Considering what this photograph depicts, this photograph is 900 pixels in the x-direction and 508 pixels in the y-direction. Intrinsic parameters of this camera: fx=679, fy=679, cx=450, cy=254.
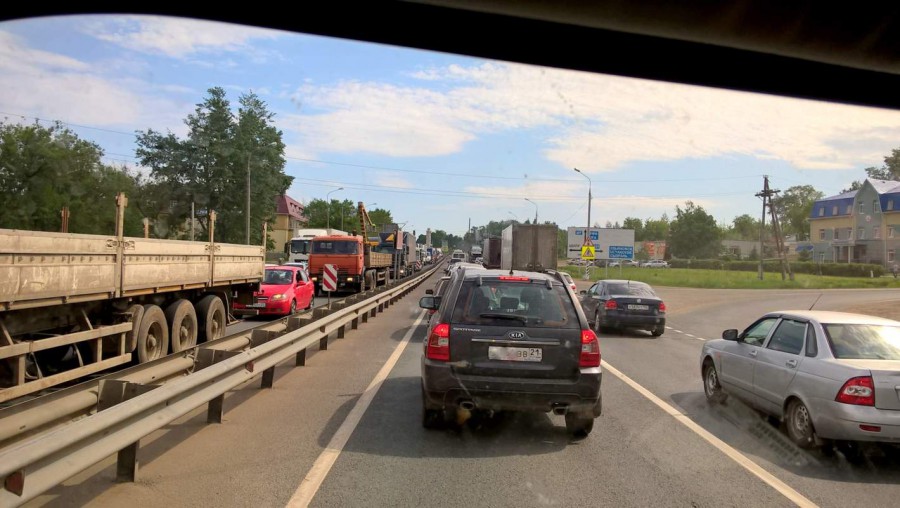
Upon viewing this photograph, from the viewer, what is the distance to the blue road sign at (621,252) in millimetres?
56409

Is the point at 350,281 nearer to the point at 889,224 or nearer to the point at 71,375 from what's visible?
the point at 71,375

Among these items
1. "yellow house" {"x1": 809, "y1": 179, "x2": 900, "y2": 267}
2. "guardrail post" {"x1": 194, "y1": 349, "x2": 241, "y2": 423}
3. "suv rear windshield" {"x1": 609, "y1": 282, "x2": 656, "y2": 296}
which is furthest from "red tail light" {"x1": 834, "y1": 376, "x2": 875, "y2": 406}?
"yellow house" {"x1": 809, "y1": 179, "x2": 900, "y2": 267}

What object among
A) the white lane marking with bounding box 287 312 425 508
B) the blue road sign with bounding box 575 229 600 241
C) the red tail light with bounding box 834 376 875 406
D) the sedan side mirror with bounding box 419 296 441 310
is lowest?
the white lane marking with bounding box 287 312 425 508

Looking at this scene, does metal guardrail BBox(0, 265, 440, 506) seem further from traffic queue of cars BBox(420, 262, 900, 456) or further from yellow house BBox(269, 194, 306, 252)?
yellow house BBox(269, 194, 306, 252)

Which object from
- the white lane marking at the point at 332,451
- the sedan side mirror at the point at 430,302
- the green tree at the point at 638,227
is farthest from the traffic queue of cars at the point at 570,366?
the green tree at the point at 638,227

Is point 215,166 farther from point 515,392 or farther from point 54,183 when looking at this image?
Answer: point 515,392

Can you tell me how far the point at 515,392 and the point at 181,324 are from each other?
23.8ft

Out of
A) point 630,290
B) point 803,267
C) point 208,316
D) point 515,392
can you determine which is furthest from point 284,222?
point 515,392

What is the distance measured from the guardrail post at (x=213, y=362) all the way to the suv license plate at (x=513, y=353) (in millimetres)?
2746

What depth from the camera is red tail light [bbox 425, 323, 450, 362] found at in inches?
256

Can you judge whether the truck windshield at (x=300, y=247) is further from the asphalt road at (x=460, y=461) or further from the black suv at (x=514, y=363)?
the black suv at (x=514, y=363)

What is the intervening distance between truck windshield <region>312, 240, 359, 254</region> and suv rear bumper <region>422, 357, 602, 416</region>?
25729 mm

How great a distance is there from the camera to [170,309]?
36.4 ft

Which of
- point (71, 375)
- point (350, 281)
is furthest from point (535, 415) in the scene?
point (350, 281)
